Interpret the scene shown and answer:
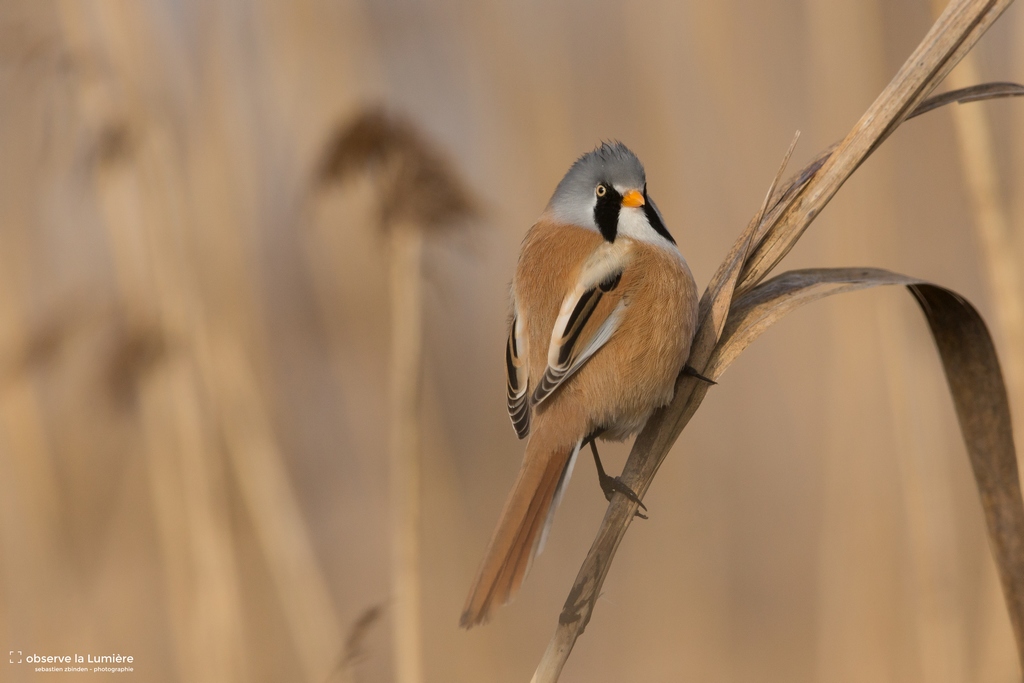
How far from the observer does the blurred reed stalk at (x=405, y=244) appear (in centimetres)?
181

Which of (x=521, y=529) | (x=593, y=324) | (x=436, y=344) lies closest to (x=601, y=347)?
(x=593, y=324)

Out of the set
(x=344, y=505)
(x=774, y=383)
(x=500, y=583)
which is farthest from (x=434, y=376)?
(x=500, y=583)

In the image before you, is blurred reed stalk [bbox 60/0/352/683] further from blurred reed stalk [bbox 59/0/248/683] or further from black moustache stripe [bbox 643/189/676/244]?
black moustache stripe [bbox 643/189/676/244]

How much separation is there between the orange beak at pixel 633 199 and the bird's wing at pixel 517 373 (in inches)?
14.9

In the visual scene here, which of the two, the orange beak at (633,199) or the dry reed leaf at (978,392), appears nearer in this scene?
the dry reed leaf at (978,392)

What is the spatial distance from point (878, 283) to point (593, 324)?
645 mm

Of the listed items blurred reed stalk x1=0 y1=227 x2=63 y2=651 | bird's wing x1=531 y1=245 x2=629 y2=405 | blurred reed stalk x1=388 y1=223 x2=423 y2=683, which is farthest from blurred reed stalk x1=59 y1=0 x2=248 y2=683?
bird's wing x1=531 y1=245 x2=629 y2=405

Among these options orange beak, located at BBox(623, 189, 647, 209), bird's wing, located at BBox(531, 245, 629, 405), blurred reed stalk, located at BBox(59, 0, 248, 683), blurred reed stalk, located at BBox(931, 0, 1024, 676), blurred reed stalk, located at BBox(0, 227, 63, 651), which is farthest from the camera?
blurred reed stalk, located at BBox(0, 227, 63, 651)

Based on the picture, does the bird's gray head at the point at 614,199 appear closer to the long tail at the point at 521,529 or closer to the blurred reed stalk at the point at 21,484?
the long tail at the point at 521,529

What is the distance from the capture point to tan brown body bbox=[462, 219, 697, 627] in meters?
1.67

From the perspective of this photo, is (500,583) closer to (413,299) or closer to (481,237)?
(413,299)

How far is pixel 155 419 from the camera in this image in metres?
2.44

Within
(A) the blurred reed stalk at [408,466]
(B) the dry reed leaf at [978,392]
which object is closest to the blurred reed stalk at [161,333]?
(A) the blurred reed stalk at [408,466]

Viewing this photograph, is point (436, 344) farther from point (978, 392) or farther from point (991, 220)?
point (978, 392)
